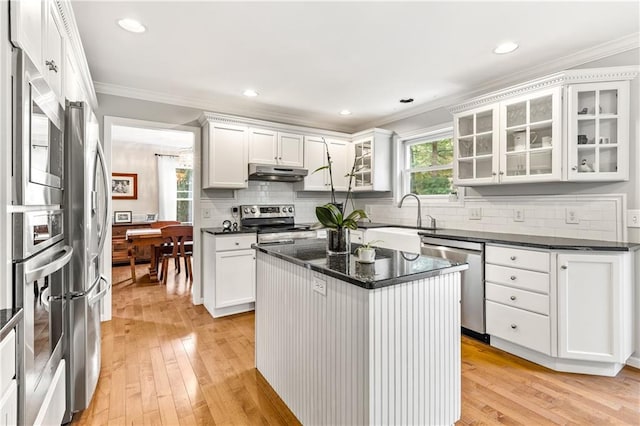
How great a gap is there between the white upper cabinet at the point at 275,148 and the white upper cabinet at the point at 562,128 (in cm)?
218

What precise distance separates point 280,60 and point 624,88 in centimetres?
265

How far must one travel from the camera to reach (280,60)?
2811 mm

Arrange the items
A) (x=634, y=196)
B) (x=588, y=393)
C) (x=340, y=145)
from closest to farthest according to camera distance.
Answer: (x=588, y=393), (x=634, y=196), (x=340, y=145)

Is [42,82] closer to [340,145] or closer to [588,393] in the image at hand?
[588,393]

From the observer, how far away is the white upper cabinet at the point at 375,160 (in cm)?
439

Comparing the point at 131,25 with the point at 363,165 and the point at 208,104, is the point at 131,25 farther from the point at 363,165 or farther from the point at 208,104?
the point at 363,165

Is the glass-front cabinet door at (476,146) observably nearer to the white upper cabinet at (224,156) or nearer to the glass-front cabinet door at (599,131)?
the glass-front cabinet door at (599,131)

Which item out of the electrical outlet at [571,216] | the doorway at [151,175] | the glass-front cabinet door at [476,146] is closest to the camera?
the electrical outlet at [571,216]

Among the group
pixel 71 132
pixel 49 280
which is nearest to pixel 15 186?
pixel 49 280

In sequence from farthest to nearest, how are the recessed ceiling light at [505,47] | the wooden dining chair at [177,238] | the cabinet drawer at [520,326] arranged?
the wooden dining chair at [177,238]
the recessed ceiling light at [505,47]
the cabinet drawer at [520,326]

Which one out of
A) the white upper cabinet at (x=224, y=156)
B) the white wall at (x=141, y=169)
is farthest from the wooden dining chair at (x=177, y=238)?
the white wall at (x=141, y=169)

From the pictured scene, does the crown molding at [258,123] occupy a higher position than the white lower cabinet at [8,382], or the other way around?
the crown molding at [258,123]

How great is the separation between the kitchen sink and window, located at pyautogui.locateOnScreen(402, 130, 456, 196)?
2.42 ft

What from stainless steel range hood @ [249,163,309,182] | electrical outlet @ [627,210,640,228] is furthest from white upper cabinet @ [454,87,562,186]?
stainless steel range hood @ [249,163,309,182]
